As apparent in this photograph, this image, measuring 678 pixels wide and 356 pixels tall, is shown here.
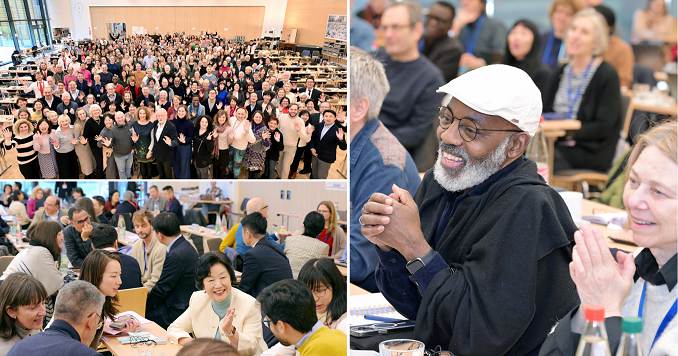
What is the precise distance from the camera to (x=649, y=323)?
170cm

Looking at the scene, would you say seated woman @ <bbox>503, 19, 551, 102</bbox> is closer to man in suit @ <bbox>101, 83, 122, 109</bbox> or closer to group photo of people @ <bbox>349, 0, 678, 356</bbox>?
group photo of people @ <bbox>349, 0, 678, 356</bbox>

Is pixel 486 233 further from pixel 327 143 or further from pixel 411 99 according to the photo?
pixel 411 99

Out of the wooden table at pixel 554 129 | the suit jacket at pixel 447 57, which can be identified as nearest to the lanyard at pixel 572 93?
the wooden table at pixel 554 129

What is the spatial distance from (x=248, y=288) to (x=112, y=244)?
0.38 metres

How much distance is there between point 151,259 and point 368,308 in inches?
26.6

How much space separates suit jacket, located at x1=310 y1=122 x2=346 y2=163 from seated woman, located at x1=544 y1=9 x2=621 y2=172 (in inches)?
185

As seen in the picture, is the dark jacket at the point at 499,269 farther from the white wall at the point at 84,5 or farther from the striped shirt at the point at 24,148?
the striped shirt at the point at 24,148

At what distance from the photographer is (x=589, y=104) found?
7.10 metres

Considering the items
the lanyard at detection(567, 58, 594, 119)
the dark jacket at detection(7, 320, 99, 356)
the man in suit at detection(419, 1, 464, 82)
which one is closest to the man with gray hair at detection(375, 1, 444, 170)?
the lanyard at detection(567, 58, 594, 119)

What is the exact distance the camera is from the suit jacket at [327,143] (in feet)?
7.79

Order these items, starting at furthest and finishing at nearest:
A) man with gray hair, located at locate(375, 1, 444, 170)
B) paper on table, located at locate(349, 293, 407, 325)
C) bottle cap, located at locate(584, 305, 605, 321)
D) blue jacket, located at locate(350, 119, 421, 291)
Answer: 1. man with gray hair, located at locate(375, 1, 444, 170)
2. blue jacket, located at locate(350, 119, 421, 291)
3. paper on table, located at locate(349, 293, 407, 325)
4. bottle cap, located at locate(584, 305, 605, 321)

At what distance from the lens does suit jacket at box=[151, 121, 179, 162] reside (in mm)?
2307

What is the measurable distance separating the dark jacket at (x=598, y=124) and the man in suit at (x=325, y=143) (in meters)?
4.88

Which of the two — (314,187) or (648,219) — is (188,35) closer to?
(314,187)
